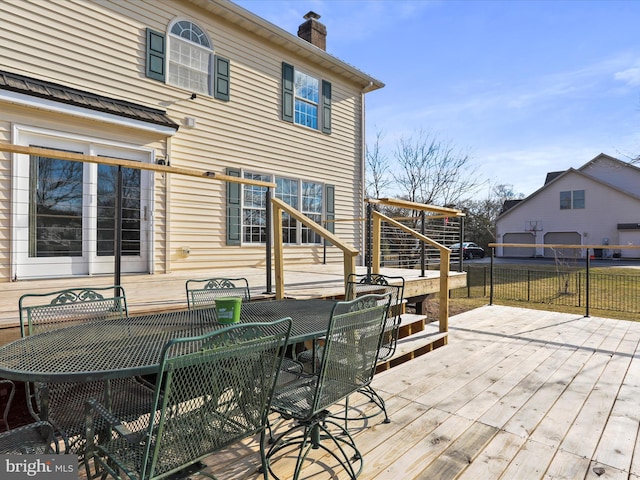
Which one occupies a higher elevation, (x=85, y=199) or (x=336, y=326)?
(x=85, y=199)

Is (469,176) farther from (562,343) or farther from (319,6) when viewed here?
(562,343)

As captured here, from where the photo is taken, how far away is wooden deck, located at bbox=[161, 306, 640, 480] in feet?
6.34

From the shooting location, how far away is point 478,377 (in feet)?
10.7

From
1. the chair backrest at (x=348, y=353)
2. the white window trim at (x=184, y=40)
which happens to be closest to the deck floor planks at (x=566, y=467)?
the chair backrest at (x=348, y=353)

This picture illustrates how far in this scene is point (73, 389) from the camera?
1.94 metres

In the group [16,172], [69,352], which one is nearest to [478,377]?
[69,352]

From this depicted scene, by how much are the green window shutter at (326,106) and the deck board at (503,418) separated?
6.03 meters

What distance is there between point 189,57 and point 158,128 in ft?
5.60

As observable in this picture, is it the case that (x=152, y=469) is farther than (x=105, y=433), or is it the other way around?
(x=105, y=433)

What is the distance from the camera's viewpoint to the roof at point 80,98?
438 centimetres

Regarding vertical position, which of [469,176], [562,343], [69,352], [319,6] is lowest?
[562,343]

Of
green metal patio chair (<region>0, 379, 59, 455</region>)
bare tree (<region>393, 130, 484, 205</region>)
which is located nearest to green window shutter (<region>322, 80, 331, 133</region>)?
green metal patio chair (<region>0, 379, 59, 455</region>)

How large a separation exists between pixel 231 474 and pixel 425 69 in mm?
14035

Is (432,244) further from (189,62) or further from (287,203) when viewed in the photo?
(189,62)
